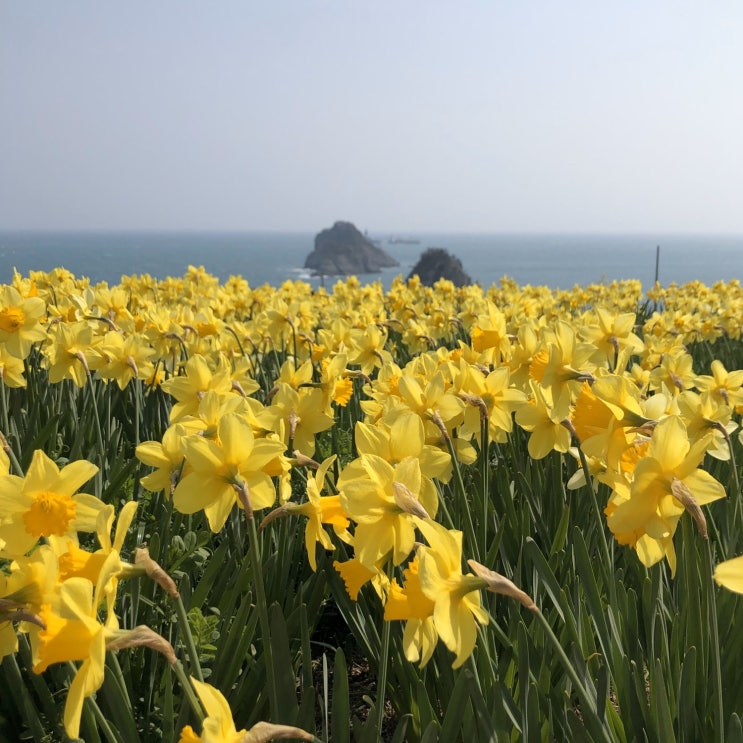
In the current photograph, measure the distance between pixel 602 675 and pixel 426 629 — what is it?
0.43 meters

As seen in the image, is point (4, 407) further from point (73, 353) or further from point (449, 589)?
point (449, 589)

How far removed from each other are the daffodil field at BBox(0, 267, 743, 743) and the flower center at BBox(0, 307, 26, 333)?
0.01m

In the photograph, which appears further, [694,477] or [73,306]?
[73,306]

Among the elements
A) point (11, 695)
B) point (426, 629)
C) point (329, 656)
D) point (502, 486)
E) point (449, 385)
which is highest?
point (449, 385)

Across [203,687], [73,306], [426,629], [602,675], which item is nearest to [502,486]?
[602,675]

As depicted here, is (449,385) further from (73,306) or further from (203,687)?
(73,306)

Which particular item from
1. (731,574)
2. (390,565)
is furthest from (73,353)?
(731,574)

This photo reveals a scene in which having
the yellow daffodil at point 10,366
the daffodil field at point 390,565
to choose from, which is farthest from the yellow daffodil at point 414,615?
the yellow daffodil at point 10,366

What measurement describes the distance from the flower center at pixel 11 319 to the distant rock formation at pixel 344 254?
89.1 metres

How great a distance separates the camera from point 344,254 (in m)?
101

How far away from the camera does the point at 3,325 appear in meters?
2.93

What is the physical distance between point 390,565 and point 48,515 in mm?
752

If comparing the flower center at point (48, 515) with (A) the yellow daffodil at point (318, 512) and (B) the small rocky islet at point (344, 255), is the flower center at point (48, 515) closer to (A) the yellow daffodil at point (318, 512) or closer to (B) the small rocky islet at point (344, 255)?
(A) the yellow daffodil at point (318, 512)

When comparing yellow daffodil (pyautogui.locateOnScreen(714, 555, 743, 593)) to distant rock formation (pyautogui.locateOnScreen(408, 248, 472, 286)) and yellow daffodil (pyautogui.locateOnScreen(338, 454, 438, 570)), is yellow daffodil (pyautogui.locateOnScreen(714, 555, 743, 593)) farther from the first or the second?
distant rock formation (pyautogui.locateOnScreen(408, 248, 472, 286))
